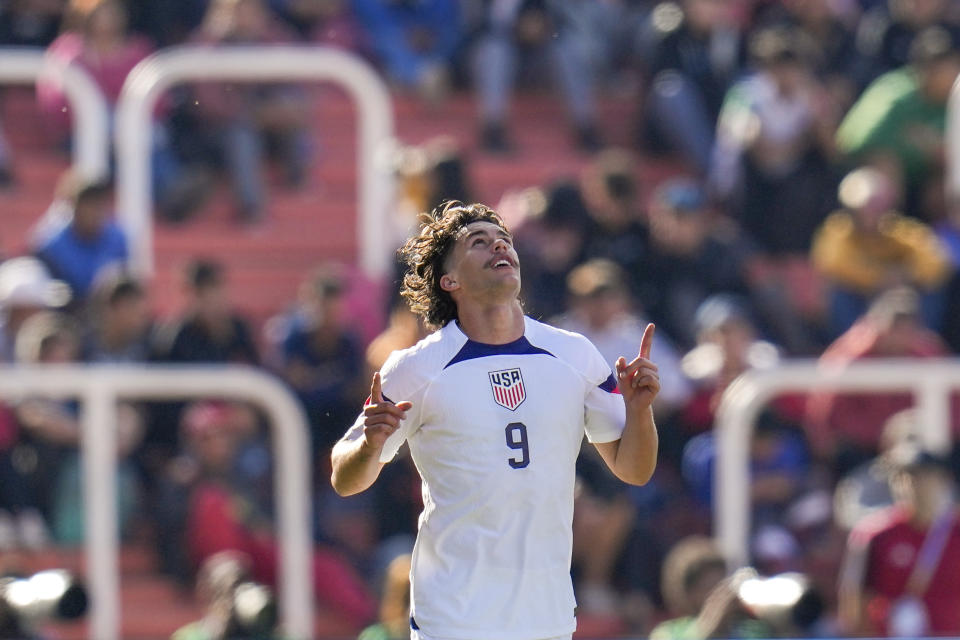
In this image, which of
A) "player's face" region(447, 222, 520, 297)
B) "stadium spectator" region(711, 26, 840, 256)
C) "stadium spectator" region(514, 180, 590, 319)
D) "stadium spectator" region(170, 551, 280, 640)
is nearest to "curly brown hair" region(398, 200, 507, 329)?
"player's face" region(447, 222, 520, 297)

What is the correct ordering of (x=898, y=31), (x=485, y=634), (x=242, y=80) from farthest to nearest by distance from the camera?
(x=898, y=31)
(x=242, y=80)
(x=485, y=634)

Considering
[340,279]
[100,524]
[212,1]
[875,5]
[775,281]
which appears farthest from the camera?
[875,5]

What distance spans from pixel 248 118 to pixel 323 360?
1.54 m

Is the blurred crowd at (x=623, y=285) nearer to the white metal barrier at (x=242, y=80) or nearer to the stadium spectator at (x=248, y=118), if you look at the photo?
the stadium spectator at (x=248, y=118)

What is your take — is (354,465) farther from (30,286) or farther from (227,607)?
(30,286)

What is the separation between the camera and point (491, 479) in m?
4.61

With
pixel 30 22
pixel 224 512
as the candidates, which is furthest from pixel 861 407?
pixel 30 22

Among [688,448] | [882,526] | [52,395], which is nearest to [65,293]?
[52,395]

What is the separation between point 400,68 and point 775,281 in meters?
2.32

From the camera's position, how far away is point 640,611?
321 inches

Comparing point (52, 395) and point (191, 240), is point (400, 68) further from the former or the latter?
point (52, 395)

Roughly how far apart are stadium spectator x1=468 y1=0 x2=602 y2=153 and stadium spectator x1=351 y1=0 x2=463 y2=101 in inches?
6.0

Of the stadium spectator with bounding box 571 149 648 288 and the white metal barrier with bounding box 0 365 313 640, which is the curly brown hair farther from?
the stadium spectator with bounding box 571 149 648 288

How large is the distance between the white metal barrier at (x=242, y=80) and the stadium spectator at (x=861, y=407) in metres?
2.05
